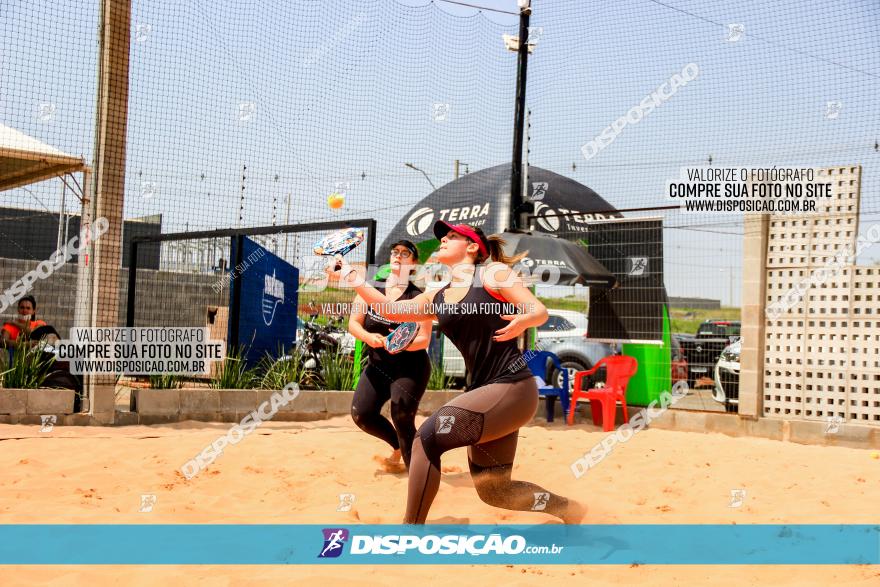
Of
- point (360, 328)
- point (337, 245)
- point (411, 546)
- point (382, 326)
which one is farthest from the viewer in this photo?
point (382, 326)

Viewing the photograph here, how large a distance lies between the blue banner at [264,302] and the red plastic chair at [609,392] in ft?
12.9

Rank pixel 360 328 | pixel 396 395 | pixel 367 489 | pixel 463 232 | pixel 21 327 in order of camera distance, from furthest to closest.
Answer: pixel 21 327
pixel 360 328
pixel 396 395
pixel 367 489
pixel 463 232

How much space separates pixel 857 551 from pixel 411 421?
2.85m

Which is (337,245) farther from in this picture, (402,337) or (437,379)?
(437,379)

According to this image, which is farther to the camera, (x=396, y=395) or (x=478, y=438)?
(x=396, y=395)

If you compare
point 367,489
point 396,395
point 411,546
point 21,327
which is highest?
point 21,327

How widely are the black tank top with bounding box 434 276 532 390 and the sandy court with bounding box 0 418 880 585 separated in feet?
3.06

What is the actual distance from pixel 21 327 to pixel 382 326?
5163 mm

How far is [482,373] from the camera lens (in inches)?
146

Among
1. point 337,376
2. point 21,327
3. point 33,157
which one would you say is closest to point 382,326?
point 337,376

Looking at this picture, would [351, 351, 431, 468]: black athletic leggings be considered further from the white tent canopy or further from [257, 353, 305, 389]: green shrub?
the white tent canopy

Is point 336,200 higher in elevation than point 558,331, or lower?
higher

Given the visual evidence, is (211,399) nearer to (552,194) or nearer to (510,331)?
(510,331)
